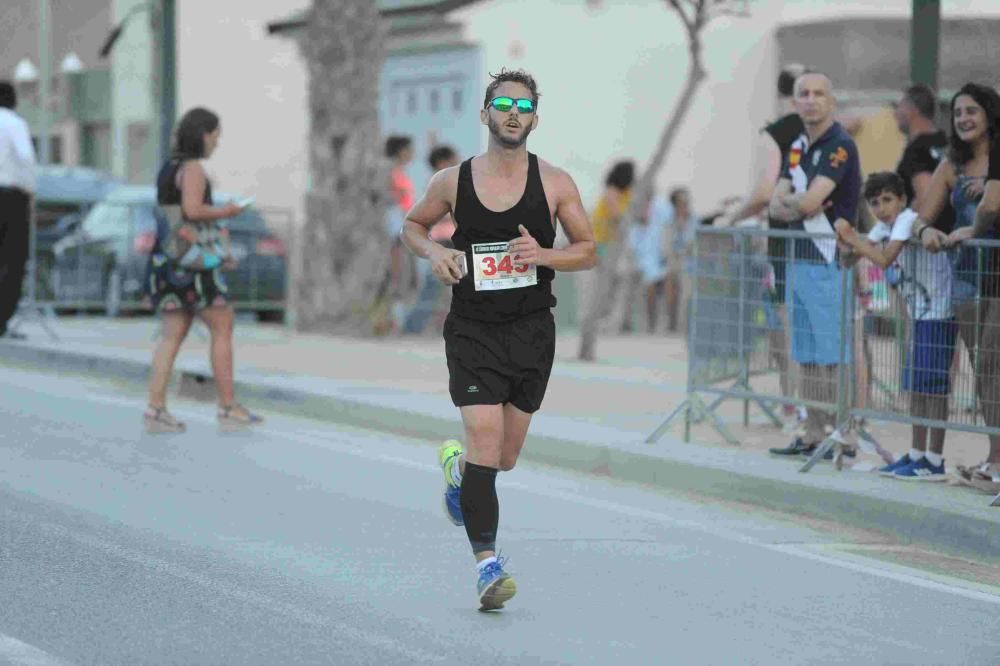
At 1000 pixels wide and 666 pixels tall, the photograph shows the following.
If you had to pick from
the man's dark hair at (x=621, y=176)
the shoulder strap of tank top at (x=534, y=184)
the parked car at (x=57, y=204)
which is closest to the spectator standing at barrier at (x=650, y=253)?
the man's dark hair at (x=621, y=176)

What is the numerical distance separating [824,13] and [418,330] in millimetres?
11162

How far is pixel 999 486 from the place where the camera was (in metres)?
9.62

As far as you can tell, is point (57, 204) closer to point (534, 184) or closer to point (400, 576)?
point (400, 576)

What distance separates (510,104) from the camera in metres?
7.30

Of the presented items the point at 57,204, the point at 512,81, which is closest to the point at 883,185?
the point at 512,81

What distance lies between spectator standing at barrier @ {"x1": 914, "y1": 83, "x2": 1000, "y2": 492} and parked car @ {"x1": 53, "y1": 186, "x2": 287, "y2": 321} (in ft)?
34.4

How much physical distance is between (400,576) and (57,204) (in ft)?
55.3

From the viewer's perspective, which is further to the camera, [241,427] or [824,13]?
[824,13]

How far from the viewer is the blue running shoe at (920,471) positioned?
33.1 feet

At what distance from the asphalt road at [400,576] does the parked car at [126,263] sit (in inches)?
329

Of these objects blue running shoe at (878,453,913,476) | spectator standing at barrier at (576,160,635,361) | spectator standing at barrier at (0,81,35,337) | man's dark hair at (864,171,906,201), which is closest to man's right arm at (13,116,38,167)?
spectator standing at barrier at (0,81,35,337)

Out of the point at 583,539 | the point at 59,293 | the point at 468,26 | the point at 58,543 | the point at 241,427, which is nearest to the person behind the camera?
the point at 58,543

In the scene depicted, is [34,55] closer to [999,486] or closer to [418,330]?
[418,330]

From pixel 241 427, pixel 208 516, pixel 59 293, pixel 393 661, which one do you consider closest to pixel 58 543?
pixel 208 516
